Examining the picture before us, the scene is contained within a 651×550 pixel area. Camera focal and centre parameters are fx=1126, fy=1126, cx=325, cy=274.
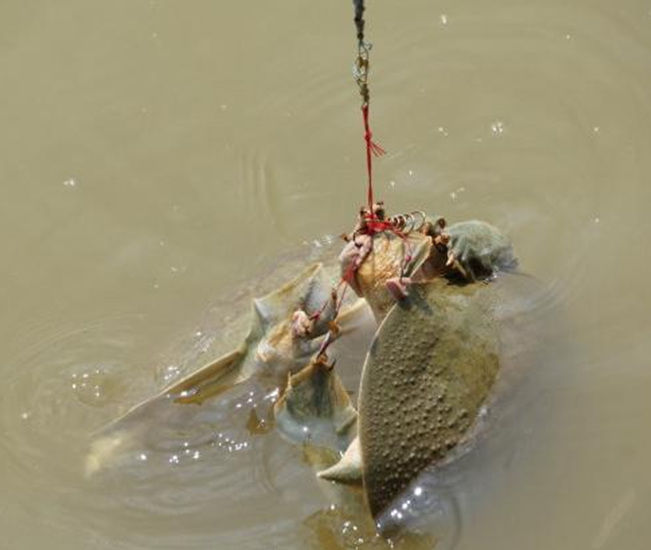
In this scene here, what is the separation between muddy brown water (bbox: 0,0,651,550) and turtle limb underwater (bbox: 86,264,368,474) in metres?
0.18

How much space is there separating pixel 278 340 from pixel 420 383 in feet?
1.45

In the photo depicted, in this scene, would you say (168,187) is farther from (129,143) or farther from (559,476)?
(559,476)

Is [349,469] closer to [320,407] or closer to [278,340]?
[320,407]

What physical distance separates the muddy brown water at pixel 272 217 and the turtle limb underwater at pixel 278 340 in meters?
0.18

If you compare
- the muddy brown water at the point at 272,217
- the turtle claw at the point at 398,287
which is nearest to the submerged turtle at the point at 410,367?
the turtle claw at the point at 398,287

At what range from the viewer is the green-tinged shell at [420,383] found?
2.67m

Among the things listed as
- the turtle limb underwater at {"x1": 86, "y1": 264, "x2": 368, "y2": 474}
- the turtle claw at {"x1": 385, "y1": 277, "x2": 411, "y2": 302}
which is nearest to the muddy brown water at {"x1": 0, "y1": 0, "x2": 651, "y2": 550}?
the turtle limb underwater at {"x1": 86, "y1": 264, "x2": 368, "y2": 474}

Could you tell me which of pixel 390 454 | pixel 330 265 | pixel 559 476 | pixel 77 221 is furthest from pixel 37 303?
pixel 559 476

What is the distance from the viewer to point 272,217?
3.91m

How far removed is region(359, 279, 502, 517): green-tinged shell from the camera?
2674 mm

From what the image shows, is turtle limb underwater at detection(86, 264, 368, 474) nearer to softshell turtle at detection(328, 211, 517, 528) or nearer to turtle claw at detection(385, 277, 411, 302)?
softshell turtle at detection(328, 211, 517, 528)

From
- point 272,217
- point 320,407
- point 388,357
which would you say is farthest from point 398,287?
point 272,217

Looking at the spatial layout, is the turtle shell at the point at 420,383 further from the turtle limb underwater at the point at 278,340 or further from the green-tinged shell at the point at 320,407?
the turtle limb underwater at the point at 278,340

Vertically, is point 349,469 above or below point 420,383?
below
